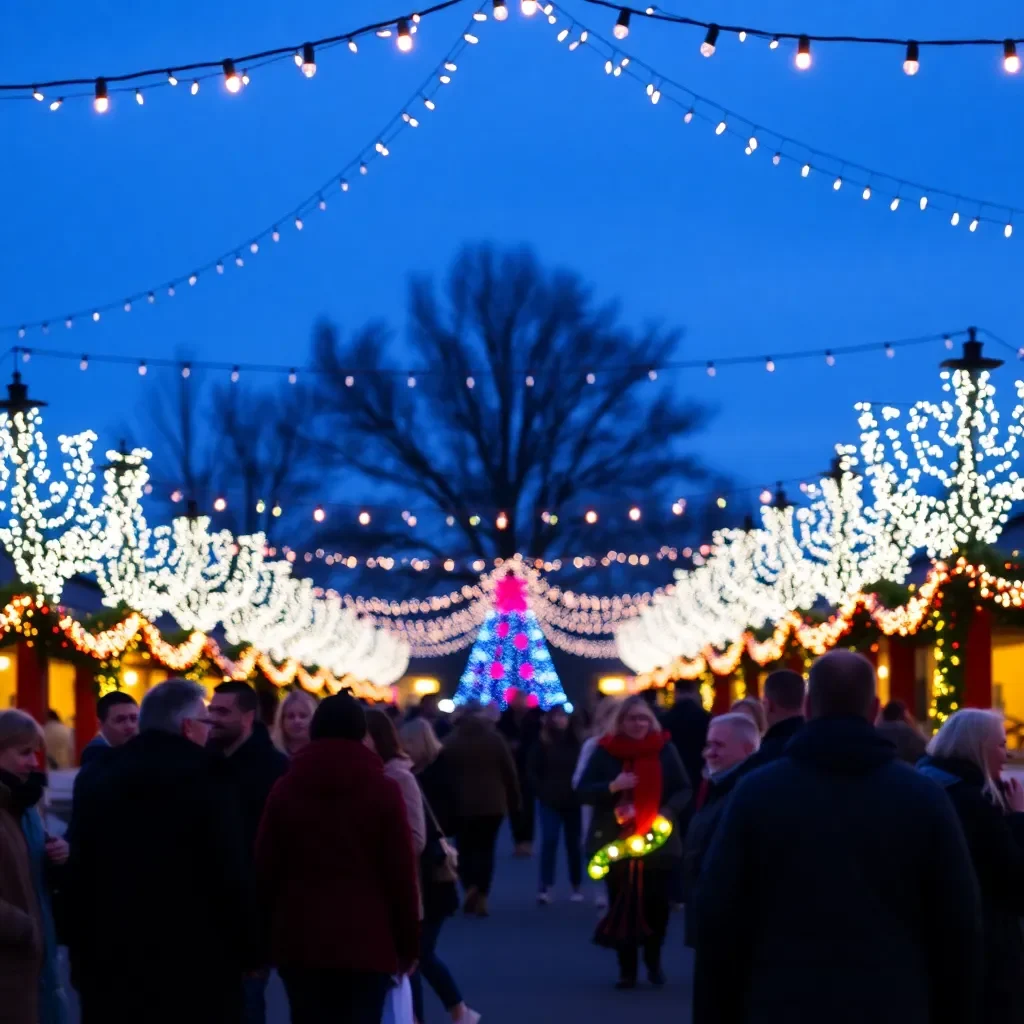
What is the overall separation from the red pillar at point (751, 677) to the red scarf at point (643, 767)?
33968 millimetres

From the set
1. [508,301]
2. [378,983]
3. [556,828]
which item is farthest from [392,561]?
[378,983]

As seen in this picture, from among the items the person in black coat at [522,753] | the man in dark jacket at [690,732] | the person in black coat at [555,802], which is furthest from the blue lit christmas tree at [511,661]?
the man in dark jacket at [690,732]

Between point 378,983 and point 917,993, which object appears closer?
point 917,993

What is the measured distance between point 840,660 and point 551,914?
13.0 m

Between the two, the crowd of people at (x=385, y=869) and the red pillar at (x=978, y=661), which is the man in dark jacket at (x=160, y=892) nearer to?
the crowd of people at (x=385, y=869)

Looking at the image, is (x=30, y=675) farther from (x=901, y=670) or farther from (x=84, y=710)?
(x=901, y=670)

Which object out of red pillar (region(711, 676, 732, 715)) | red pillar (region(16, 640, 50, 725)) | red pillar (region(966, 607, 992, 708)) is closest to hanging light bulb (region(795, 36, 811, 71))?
red pillar (region(966, 607, 992, 708))

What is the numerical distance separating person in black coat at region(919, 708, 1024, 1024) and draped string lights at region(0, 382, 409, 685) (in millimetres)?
23859

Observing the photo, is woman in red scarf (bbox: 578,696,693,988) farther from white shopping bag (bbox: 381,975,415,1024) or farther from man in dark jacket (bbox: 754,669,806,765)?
man in dark jacket (bbox: 754,669,806,765)

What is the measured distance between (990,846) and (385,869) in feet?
6.37

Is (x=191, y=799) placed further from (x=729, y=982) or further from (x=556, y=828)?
(x=556, y=828)

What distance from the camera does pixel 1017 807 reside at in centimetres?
745

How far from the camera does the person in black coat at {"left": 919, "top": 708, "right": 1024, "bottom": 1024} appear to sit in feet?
22.8

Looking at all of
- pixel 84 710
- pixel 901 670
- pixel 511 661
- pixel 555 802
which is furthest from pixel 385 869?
pixel 511 661
